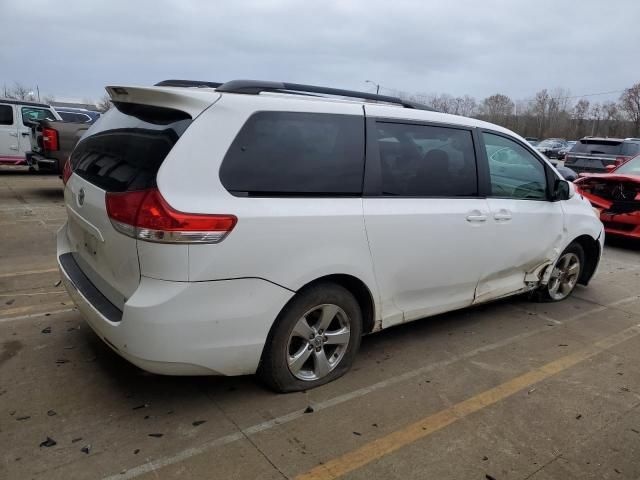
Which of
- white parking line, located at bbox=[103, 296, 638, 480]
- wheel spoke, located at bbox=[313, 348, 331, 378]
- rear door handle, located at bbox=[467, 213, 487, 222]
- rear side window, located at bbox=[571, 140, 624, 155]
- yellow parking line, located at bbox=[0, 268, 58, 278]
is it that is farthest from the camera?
rear side window, located at bbox=[571, 140, 624, 155]

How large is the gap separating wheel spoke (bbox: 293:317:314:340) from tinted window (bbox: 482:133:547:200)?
199cm

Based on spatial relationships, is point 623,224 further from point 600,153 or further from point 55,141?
point 55,141

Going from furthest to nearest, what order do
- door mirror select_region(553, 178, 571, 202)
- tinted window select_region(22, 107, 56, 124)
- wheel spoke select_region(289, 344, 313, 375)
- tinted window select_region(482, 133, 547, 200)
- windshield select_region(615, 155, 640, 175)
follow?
1. tinted window select_region(22, 107, 56, 124)
2. windshield select_region(615, 155, 640, 175)
3. door mirror select_region(553, 178, 571, 202)
4. tinted window select_region(482, 133, 547, 200)
5. wheel spoke select_region(289, 344, 313, 375)

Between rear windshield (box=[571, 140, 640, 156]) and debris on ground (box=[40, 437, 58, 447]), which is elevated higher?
rear windshield (box=[571, 140, 640, 156])

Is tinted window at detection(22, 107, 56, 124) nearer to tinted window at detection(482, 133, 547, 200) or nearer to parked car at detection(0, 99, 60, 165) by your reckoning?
parked car at detection(0, 99, 60, 165)

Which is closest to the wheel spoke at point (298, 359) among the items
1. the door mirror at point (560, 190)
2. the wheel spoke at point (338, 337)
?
the wheel spoke at point (338, 337)

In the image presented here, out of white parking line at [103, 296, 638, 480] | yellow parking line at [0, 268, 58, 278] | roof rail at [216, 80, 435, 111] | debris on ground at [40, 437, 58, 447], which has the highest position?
roof rail at [216, 80, 435, 111]

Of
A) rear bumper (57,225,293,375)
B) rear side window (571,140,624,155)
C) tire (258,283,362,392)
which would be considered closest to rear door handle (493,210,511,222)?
tire (258,283,362,392)

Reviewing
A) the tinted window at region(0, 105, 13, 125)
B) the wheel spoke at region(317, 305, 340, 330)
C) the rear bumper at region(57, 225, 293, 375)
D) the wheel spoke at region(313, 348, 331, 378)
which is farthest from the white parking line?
the tinted window at region(0, 105, 13, 125)

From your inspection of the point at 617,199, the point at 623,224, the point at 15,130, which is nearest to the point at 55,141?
the point at 15,130

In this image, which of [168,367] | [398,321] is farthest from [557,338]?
[168,367]

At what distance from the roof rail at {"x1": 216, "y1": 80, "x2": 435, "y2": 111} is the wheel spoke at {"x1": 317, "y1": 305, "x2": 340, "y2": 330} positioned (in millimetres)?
1366

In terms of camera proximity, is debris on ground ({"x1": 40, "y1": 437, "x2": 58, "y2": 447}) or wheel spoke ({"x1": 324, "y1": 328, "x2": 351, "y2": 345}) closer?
debris on ground ({"x1": 40, "y1": 437, "x2": 58, "y2": 447})

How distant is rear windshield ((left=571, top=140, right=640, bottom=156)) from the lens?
14852 mm
